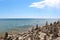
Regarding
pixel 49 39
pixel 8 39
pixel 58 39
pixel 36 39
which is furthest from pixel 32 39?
pixel 8 39

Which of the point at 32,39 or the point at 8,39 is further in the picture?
the point at 8,39

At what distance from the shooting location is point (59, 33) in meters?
15.8

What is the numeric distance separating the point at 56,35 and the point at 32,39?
9.23ft

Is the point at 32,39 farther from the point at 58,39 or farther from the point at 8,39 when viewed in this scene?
the point at 8,39

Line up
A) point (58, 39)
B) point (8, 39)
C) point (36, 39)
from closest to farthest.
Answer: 1. point (58, 39)
2. point (36, 39)
3. point (8, 39)

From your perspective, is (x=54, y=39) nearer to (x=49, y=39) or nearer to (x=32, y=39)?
(x=49, y=39)

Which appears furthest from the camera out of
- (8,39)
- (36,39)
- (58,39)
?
(8,39)

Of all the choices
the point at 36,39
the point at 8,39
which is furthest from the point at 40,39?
the point at 8,39

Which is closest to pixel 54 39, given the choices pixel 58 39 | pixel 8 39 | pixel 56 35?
pixel 58 39

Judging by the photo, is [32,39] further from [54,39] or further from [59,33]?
[59,33]

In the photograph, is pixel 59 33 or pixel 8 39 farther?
pixel 8 39

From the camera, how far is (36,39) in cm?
1487

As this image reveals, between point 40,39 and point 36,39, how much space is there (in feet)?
2.11

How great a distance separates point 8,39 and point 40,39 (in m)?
4.22
